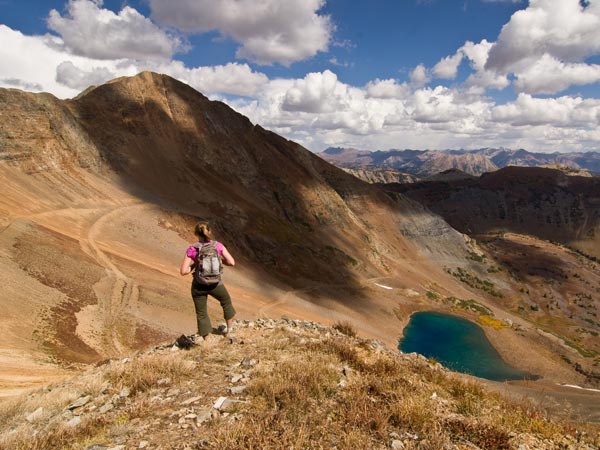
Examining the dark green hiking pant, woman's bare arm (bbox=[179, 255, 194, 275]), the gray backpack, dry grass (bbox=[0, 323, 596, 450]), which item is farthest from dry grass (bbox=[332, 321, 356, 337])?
woman's bare arm (bbox=[179, 255, 194, 275])

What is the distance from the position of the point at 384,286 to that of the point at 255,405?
259ft

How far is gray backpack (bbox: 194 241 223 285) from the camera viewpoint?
1070 centimetres

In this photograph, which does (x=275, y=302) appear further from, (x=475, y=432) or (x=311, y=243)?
(x=475, y=432)

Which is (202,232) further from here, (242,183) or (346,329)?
(242,183)

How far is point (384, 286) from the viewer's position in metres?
83.6

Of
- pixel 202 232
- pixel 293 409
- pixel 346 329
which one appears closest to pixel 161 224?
pixel 346 329

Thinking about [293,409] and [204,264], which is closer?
[293,409]

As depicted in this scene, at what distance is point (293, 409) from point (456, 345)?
67.0 m

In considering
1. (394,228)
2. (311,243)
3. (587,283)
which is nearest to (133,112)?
(311,243)

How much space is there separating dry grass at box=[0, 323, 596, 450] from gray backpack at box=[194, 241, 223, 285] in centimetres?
187

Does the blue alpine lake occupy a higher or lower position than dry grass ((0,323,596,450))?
lower

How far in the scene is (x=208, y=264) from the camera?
10.7 m

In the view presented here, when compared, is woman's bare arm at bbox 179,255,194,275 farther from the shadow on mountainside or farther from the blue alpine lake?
the shadow on mountainside

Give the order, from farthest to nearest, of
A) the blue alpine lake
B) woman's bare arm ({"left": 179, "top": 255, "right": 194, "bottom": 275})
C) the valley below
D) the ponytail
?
the blue alpine lake < the valley below < the ponytail < woman's bare arm ({"left": 179, "top": 255, "right": 194, "bottom": 275})
